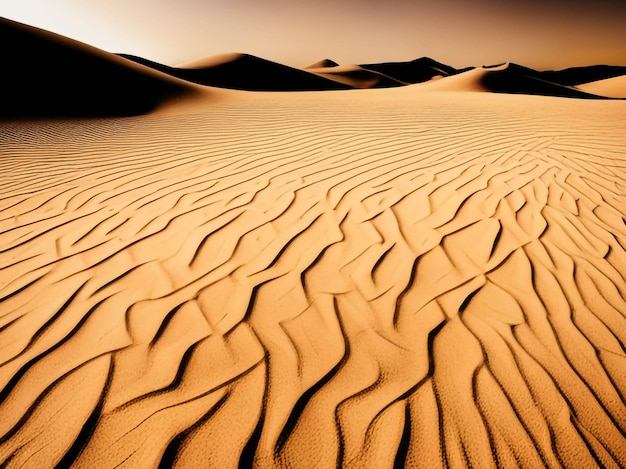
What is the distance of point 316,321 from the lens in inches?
66.4

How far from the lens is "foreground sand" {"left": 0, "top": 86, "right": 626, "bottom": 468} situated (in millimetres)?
1210

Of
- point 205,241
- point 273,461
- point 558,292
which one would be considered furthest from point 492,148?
point 273,461

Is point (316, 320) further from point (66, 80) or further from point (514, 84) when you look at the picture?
point (514, 84)

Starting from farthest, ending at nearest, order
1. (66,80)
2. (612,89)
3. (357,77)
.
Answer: (357,77)
(612,89)
(66,80)

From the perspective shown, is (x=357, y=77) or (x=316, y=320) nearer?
(x=316, y=320)

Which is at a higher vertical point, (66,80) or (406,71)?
(66,80)

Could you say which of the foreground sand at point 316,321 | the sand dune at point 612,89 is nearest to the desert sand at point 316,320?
the foreground sand at point 316,321

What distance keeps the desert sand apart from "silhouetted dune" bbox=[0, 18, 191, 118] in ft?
27.8

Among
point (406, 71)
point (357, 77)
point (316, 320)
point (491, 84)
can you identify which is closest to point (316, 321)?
point (316, 320)

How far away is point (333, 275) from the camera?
2.01m

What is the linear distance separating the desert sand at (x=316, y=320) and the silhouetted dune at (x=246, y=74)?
35.8 meters

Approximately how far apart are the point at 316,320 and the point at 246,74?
142 feet

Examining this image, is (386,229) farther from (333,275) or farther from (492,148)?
(492,148)

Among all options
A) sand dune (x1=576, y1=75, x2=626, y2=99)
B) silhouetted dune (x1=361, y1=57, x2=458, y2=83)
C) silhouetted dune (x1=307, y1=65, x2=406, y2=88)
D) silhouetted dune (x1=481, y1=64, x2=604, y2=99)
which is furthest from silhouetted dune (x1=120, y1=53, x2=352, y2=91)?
silhouetted dune (x1=361, y1=57, x2=458, y2=83)
